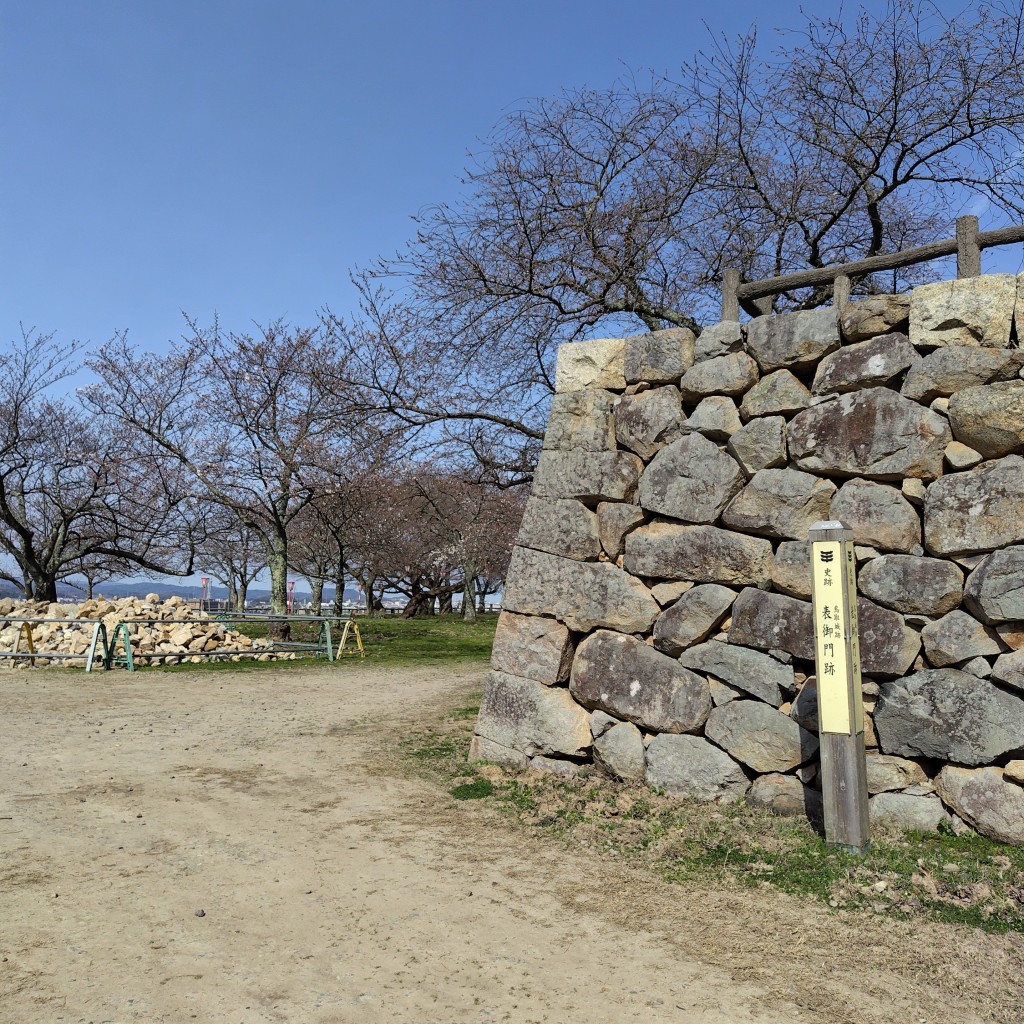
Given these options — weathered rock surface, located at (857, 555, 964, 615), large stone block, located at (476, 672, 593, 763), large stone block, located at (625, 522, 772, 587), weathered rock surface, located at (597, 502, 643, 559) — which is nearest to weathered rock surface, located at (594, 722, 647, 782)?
large stone block, located at (476, 672, 593, 763)

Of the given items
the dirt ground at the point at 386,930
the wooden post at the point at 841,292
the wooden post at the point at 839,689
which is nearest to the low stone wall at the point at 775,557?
the wooden post at the point at 841,292

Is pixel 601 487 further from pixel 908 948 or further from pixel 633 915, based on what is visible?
pixel 908 948

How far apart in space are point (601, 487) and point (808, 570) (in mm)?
1571

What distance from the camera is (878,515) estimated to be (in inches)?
186

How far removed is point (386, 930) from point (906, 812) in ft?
9.22

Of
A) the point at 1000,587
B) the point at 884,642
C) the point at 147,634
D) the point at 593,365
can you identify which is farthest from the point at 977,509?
the point at 147,634

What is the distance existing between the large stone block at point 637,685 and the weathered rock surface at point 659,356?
1806 mm

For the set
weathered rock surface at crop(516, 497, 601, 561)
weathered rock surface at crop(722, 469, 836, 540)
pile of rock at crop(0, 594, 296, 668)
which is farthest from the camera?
pile of rock at crop(0, 594, 296, 668)

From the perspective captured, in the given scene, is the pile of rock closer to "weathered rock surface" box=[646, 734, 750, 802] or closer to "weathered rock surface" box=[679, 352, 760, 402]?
"weathered rock surface" box=[646, 734, 750, 802]

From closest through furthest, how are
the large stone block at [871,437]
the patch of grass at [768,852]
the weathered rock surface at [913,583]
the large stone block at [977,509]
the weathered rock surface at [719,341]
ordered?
the patch of grass at [768,852]
the large stone block at [977,509]
the weathered rock surface at [913,583]
the large stone block at [871,437]
the weathered rock surface at [719,341]

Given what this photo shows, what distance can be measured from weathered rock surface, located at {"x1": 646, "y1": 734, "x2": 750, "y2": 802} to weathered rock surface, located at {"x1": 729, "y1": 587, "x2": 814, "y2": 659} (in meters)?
0.70

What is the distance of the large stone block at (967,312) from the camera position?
179 inches

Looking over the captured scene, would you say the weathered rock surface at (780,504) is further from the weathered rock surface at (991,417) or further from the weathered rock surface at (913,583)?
the weathered rock surface at (991,417)

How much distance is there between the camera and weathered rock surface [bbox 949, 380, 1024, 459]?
439cm
